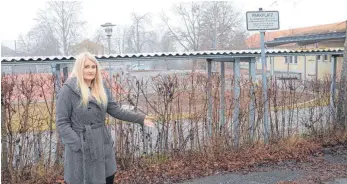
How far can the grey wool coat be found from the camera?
299cm

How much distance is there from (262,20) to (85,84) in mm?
3903

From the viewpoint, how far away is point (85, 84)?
3105 millimetres

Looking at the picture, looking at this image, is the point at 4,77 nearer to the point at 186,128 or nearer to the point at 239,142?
the point at 186,128

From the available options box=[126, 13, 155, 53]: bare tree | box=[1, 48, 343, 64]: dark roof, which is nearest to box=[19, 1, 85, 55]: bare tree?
box=[126, 13, 155, 53]: bare tree

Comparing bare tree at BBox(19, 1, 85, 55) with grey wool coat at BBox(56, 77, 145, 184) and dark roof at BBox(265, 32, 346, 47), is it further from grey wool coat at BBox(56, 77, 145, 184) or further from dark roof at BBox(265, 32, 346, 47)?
grey wool coat at BBox(56, 77, 145, 184)

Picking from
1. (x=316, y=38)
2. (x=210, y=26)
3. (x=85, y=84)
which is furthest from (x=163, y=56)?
(x=210, y=26)

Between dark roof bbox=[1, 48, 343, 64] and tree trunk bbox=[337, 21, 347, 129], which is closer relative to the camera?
dark roof bbox=[1, 48, 343, 64]

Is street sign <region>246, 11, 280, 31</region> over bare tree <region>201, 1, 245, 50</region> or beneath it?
beneath

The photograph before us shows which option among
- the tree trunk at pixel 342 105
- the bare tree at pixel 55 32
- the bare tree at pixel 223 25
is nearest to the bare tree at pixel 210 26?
the bare tree at pixel 223 25

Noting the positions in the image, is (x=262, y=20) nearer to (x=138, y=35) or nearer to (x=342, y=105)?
(x=342, y=105)

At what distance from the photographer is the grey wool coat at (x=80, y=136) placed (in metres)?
2.99

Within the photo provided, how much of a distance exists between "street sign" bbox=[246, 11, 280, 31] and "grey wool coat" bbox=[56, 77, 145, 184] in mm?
3664

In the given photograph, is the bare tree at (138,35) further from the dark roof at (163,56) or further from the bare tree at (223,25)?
the dark roof at (163,56)

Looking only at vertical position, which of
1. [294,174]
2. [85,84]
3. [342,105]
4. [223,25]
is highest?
[223,25]
